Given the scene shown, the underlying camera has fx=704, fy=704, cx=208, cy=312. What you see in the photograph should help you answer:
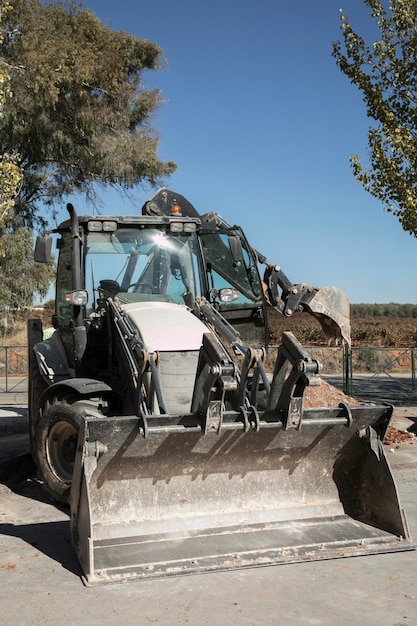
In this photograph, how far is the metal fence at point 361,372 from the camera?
65.4ft

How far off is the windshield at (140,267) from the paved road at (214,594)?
283cm

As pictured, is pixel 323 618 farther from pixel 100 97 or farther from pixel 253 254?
pixel 100 97

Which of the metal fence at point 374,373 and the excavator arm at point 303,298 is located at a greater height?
the excavator arm at point 303,298

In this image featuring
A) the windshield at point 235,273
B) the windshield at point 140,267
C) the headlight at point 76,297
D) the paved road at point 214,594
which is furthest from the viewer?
the windshield at point 235,273

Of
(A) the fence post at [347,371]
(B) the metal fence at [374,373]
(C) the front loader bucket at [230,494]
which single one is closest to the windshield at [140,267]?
(C) the front loader bucket at [230,494]

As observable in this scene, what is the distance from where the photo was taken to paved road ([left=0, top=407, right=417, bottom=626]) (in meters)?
4.44

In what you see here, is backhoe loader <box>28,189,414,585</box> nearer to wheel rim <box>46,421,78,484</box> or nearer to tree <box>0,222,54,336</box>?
wheel rim <box>46,421,78,484</box>

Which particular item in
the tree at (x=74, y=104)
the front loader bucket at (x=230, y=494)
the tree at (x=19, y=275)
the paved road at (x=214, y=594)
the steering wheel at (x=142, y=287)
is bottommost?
the paved road at (x=214, y=594)

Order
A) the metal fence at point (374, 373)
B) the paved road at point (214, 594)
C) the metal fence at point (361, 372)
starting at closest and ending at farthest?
the paved road at point (214, 594) → the metal fence at point (374, 373) → the metal fence at point (361, 372)

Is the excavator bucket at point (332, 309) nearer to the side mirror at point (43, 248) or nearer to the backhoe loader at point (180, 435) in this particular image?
the backhoe loader at point (180, 435)

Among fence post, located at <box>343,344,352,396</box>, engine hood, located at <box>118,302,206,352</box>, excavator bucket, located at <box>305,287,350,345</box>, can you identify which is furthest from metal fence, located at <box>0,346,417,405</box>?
engine hood, located at <box>118,302,206,352</box>

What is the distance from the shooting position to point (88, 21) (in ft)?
82.3

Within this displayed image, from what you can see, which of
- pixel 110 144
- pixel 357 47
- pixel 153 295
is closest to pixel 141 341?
pixel 153 295

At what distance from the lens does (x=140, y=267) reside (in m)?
7.94
